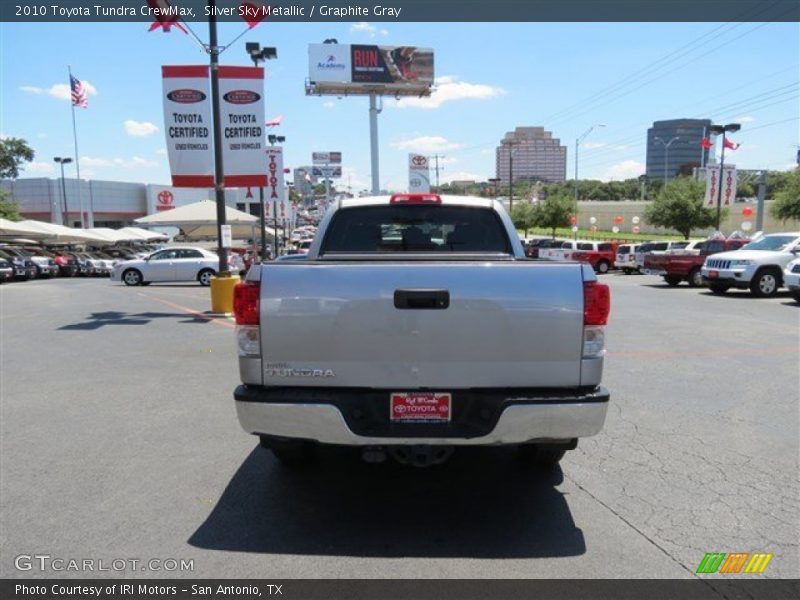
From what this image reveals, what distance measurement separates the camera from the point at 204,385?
24.1 feet

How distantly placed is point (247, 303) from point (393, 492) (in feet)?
5.81

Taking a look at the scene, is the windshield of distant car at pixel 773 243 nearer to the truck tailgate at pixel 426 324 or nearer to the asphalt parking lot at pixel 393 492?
the asphalt parking lot at pixel 393 492

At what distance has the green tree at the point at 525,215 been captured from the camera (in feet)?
225

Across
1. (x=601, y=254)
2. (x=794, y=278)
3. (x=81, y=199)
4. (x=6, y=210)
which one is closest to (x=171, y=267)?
(x=794, y=278)

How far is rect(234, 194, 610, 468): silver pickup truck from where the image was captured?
3354 millimetres

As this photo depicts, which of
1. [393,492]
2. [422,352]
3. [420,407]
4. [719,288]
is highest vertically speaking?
[422,352]

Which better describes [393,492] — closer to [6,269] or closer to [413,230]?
[413,230]

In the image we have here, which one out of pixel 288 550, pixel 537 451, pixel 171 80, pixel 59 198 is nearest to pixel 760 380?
pixel 537 451

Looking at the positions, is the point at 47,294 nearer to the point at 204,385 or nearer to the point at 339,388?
the point at 204,385

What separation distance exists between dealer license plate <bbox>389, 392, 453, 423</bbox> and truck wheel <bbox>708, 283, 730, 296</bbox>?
17204 mm

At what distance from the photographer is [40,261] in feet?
108
